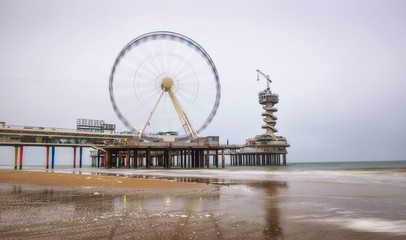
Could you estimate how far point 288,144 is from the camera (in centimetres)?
8944

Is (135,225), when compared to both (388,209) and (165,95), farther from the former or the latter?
(165,95)

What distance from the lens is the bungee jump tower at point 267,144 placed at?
85.4 metres

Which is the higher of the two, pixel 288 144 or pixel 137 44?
pixel 137 44

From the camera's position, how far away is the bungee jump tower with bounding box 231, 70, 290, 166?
8544 centimetres

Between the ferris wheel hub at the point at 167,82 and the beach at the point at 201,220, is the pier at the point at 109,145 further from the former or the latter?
the beach at the point at 201,220

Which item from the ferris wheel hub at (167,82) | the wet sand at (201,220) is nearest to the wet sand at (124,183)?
the wet sand at (201,220)

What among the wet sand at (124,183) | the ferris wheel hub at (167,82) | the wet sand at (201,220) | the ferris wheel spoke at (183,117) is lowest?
the wet sand at (124,183)

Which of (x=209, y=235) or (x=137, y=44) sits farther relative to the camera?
(x=137, y=44)

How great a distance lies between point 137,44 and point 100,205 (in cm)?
3691

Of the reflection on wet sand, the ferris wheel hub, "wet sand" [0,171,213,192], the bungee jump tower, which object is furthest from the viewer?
the bungee jump tower

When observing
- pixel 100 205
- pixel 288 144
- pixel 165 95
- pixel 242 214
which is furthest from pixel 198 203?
pixel 288 144

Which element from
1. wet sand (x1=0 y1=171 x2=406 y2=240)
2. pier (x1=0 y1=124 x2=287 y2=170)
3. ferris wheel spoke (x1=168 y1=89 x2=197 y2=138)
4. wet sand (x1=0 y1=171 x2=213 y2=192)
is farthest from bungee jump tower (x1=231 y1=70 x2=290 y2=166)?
wet sand (x1=0 y1=171 x2=406 y2=240)

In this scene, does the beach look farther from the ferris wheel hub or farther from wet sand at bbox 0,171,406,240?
the ferris wheel hub

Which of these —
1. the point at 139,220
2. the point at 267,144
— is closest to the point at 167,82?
the point at 139,220
